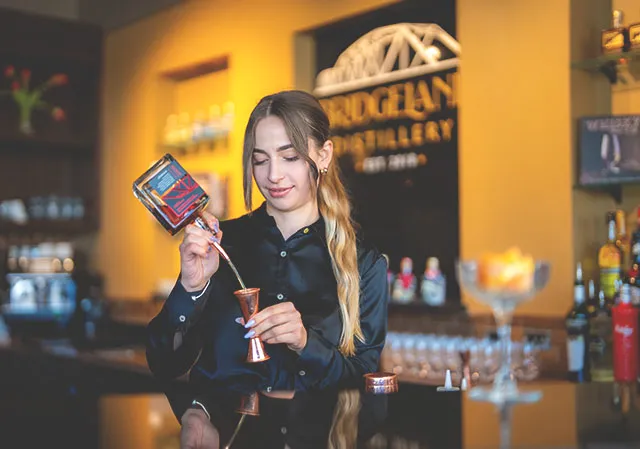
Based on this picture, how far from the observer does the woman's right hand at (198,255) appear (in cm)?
162

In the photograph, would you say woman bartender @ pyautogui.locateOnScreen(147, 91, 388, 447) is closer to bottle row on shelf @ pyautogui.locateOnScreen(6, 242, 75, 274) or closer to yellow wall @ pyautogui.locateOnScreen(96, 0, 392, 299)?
yellow wall @ pyautogui.locateOnScreen(96, 0, 392, 299)

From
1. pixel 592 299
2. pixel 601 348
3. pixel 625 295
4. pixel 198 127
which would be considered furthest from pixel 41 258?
pixel 625 295

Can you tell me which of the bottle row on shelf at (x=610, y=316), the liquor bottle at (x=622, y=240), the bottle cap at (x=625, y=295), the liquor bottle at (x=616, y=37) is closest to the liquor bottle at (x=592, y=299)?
the bottle row on shelf at (x=610, y=316)

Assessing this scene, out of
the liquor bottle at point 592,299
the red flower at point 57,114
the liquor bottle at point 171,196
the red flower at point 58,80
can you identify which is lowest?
the liquor bottle at point 592,299

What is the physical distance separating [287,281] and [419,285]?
211 centimetres

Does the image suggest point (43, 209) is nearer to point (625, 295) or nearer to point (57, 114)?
point (57, 114)

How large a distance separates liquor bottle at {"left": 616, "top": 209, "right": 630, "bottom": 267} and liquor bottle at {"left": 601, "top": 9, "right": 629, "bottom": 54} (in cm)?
59

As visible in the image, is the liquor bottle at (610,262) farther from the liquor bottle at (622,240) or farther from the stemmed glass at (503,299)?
the stemmed glass at (503,299)

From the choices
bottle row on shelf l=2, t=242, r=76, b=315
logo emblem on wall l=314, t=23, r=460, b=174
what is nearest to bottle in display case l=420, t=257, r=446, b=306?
logo emblem on wall l=314, t=23, r=460, b=174

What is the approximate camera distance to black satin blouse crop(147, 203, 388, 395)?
70.3 inches

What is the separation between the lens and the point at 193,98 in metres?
5.49

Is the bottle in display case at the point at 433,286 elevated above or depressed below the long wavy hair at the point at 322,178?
below

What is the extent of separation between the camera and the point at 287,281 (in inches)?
73.7

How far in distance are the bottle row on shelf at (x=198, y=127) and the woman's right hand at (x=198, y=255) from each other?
10.4 feet
